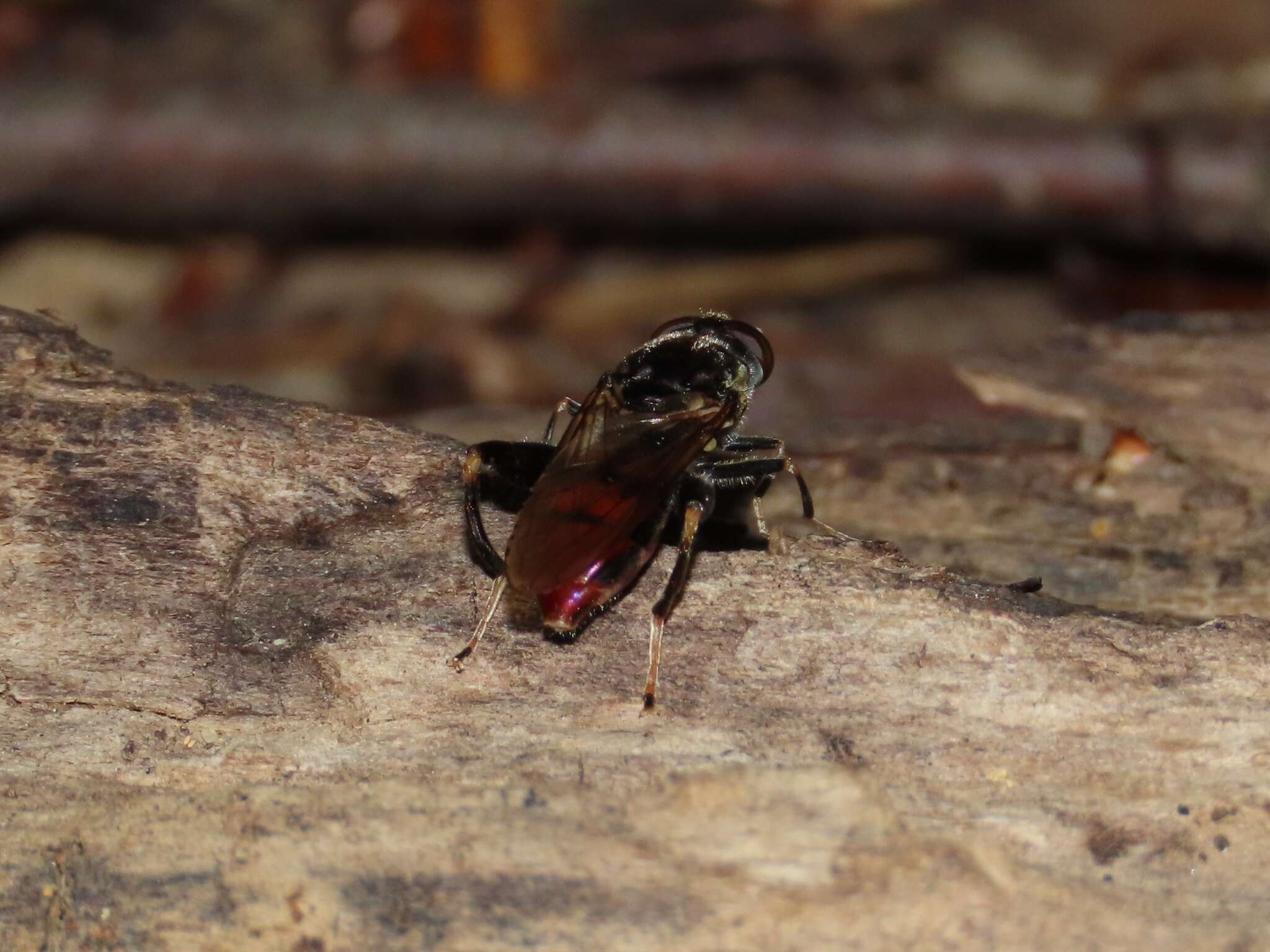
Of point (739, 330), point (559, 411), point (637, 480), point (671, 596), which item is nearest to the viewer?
point (671, 596)

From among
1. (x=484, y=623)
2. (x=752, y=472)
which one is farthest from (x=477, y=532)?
(x=752, y=472)

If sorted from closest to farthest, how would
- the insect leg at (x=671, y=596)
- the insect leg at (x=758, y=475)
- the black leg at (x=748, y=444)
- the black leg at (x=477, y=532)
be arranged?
the insect leg at (x=671, y=596) → the black leg at (x=477, y=532) → the insect leg at (x=758, y=475) → the black leg at (x=748, y=444)

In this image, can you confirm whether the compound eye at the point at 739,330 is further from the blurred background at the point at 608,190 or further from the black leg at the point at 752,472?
the blurred background at the point at 608,190

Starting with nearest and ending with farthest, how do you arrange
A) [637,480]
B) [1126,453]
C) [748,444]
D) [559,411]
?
[637,480] → [1126,453] → [748,444] → [559,411]

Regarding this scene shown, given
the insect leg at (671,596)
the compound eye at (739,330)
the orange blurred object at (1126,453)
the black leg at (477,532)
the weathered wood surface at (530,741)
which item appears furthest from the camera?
the compound eye at (739,330)

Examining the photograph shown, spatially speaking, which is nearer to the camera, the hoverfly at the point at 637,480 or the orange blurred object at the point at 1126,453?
the hoverfly at the point at 637,480

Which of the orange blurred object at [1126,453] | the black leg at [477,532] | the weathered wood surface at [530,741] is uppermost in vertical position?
the orange blurred object at [1126,453]

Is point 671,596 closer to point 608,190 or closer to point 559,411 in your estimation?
point 559,411

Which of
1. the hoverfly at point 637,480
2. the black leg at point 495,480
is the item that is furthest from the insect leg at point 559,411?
the black leg at point 495,480
